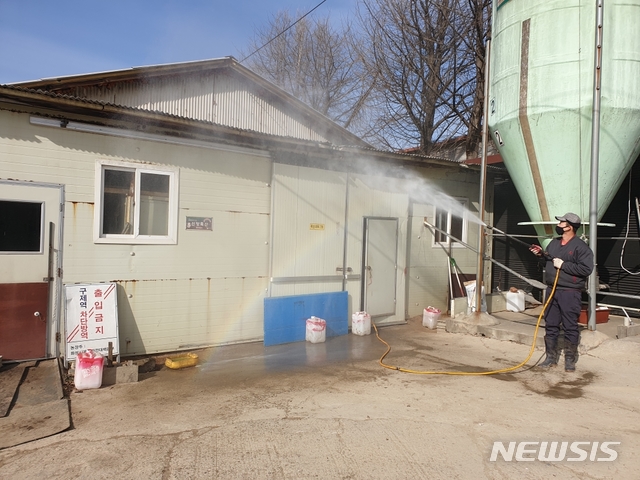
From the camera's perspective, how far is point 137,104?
13219 millimetres

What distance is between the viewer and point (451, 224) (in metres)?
10.8

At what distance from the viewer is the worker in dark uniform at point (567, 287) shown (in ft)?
19.5

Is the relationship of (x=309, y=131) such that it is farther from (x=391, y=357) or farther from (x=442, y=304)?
(x=391, y=357)

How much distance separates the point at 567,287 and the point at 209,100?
1195 centimetres

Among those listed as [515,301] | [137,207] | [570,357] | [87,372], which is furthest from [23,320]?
[515,301]

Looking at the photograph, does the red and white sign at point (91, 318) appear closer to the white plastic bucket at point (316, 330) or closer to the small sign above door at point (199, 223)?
the small sign above door at point (199, 223)

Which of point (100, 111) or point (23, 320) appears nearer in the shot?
point (23, 320)

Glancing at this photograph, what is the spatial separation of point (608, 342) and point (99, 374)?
7087 millimetres

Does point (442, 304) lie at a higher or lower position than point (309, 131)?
lower

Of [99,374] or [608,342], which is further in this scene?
[608,342]

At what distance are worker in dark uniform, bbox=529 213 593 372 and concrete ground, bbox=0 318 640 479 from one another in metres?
0.31

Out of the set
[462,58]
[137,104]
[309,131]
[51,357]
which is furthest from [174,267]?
[462,58]

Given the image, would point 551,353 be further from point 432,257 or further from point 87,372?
point 87,372

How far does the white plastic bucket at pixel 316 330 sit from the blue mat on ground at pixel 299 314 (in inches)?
6.0
